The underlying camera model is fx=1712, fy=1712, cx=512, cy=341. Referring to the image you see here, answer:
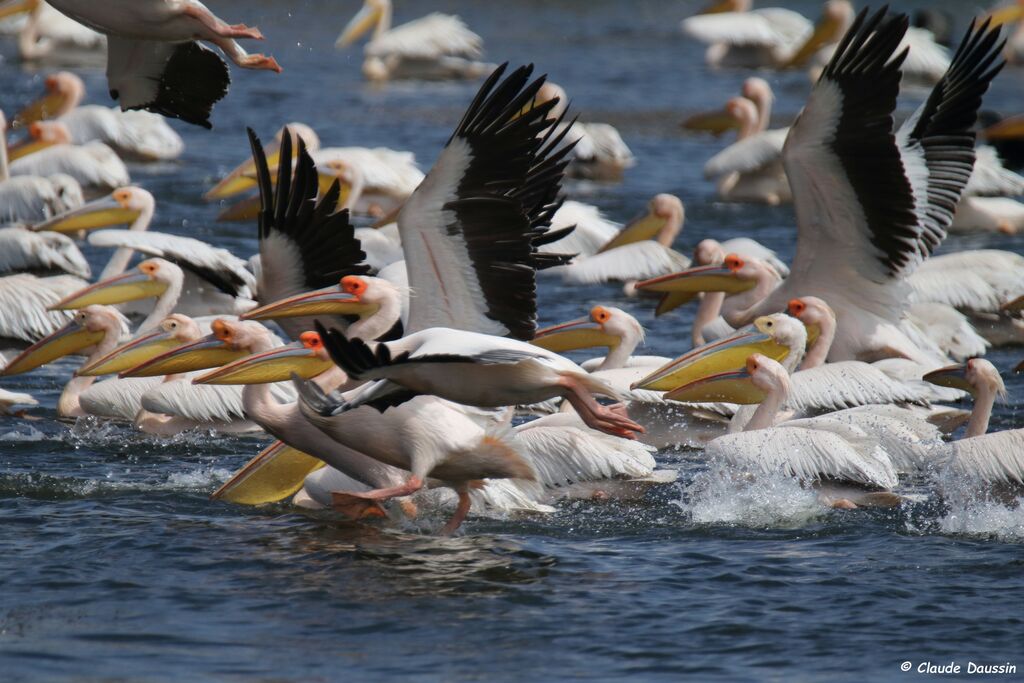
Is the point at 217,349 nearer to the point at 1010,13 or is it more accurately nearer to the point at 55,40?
the point at 1010,13

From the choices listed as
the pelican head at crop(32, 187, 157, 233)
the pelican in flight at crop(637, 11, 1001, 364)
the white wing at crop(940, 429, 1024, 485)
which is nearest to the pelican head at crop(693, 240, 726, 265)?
the pelican in flight at crop(637, 11, 1001, 364)

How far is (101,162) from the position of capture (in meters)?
12.3

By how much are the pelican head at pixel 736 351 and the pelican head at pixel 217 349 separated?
5.00 ft

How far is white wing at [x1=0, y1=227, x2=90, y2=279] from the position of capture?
9.61 m

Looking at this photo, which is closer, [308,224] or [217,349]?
[308,224]

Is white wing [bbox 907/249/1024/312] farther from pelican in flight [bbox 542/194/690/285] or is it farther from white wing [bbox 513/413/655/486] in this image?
white wing [bbox 513/413/655/486]

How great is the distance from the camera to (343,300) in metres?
6.27

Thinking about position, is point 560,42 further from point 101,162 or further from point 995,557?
point 995,557

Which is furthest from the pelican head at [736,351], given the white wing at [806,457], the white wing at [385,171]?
the white wing at [385,171]

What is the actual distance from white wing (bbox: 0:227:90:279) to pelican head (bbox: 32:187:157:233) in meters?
0.12

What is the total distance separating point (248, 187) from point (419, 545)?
662 centimetres

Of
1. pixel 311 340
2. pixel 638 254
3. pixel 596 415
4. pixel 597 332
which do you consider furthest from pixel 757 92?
pixel 596 415

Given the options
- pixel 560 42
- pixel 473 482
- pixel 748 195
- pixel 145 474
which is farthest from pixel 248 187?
pixel 560 42

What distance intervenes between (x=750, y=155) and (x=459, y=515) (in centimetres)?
753
